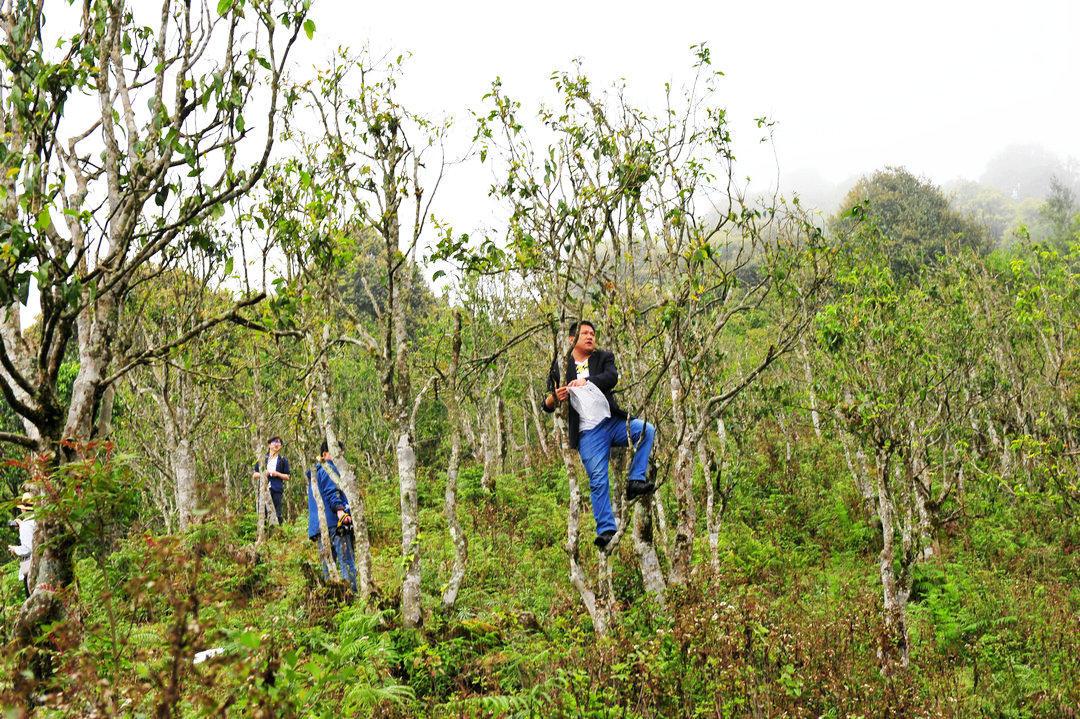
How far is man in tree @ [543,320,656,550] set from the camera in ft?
18.4

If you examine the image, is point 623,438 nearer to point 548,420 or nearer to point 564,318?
point 564,318

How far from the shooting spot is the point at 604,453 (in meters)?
5.75

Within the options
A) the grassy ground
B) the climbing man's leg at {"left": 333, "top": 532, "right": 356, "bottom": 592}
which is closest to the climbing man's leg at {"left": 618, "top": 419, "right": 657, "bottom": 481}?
the grassy ground

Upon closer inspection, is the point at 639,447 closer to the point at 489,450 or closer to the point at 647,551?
the point at 647,551

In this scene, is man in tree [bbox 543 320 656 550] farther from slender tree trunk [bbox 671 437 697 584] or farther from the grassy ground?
slender tree trunk [bbox 671 437 697 584]

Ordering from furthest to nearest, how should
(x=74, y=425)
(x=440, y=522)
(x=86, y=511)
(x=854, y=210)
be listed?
1. (x=440, y=522)
2. (x=854, y=210)
3. (x=74, y=425)
4. (x=86, y=511)

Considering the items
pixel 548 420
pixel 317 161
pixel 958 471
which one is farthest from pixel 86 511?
pixel 548 420

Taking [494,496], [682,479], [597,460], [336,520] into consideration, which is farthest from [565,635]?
[494,496]

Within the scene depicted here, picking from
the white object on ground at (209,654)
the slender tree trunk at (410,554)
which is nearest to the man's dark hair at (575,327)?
the slender tree trunk at (410,554)

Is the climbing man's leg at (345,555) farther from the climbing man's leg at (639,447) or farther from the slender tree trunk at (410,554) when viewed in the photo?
the climbing man's leg at (639,447)

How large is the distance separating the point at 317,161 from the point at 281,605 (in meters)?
5.27

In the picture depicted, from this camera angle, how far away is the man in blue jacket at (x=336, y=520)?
8906 mm

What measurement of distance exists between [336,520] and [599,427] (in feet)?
16.0

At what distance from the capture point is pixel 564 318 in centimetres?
532
